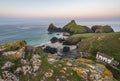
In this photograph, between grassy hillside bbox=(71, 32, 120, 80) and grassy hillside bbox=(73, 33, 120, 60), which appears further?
grassy hillside bbox=(73, 33, 120, 60)

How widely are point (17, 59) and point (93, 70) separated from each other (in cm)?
1146

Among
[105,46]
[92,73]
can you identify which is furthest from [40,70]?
[105,46]

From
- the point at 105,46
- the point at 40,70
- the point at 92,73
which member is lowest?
the point at 105,46

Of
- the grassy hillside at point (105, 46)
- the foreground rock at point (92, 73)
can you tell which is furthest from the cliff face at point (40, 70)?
the grassy hillside at point (105, 46)

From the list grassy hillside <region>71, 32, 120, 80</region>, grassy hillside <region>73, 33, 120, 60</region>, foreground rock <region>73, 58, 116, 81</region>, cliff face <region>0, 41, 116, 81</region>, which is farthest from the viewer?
grassy hillside <region>73, 33, 120, 60</region>

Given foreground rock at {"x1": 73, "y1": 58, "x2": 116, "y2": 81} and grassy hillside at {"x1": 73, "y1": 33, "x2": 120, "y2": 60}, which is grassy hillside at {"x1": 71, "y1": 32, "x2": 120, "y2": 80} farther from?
foreground rock at {"x1": 73, "y1": 58, "x2": 116, "y2": 81}

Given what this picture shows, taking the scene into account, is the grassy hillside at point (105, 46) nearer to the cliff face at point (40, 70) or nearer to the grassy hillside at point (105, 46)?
the grassy hillside at point (105, 46)

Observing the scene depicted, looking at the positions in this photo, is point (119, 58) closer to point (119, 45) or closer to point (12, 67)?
point (119, 45)

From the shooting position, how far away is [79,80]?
19078mm

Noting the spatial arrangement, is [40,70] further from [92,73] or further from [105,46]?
[105,46]

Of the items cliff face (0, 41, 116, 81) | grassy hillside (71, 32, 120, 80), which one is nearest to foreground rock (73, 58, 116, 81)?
cliff face (0, 41, 116, 81)

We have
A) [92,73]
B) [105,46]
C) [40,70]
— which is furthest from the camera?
[105,46]

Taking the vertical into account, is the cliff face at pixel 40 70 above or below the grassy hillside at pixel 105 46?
above

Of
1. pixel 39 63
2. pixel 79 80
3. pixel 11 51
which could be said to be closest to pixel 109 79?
pixel 79 80
